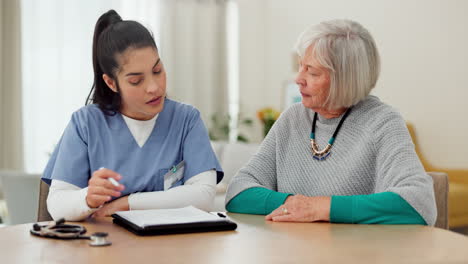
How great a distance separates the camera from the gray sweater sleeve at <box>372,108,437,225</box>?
1.51 metres

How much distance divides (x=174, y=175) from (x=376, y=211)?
59 centimetres

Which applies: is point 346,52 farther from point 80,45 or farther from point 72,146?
point 80,45

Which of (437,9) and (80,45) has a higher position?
(437,9)

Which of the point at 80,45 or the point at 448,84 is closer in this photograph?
the point at 448,84

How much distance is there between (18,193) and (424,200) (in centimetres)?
258

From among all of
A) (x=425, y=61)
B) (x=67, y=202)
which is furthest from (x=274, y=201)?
(x=425, y=61)

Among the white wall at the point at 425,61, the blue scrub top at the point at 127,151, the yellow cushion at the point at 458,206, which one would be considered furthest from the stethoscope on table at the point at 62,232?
the white wall at the point at 425,61

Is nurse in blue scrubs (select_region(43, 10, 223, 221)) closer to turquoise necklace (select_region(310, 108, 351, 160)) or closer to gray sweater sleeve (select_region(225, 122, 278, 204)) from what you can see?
gray sweater sleeve (select_region(225, 122, 278, 204))

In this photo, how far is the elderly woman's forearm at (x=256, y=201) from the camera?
65.5 inches

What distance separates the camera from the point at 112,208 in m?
1.65

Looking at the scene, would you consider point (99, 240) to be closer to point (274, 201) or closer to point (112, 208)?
point (112, 208)

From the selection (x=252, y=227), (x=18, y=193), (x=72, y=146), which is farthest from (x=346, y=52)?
(x=18, y=193)

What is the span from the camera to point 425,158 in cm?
504

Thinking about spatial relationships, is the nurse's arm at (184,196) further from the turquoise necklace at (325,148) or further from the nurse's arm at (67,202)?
the turquoise necklace at (325,148)
